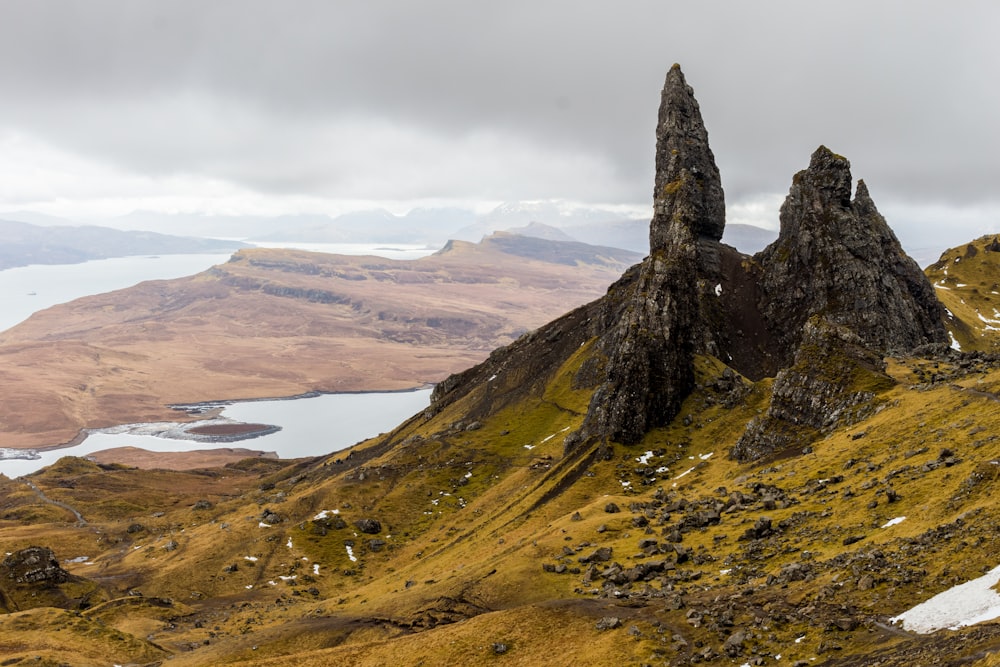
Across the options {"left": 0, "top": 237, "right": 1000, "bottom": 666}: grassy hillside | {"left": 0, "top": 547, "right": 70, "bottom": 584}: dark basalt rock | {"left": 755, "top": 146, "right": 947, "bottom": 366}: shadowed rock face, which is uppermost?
{"left": 755, "top": 146, "right": 947, "bottom": 366}: shadowed rock face

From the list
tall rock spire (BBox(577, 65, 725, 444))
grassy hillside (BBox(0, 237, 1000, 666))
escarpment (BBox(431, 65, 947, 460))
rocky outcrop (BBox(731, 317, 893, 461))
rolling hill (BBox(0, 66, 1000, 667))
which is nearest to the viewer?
grassy hillside (BBox(0, 237, 1000, 666))

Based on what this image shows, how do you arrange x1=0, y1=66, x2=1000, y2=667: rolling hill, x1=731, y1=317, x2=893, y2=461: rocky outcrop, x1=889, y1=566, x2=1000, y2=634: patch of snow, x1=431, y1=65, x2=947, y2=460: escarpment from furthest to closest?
1. x1=431, y1=65, x2=947, y2=460: escarpment
2. x1=731, y1=317, x2=893, y2=461: rocky outcrop
3. x1=0, y1=66, x2=1000, y2=667: rolling hill
4. x1=889, y1=566, x2=1000, y2=634: patch of snow

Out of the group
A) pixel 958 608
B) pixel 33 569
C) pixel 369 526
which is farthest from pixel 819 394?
pixel 33 569

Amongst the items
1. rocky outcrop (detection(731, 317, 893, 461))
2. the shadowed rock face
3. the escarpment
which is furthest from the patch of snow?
the shadowed rock face

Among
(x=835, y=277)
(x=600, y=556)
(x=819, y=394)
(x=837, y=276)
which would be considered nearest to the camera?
(x=600, y=556)

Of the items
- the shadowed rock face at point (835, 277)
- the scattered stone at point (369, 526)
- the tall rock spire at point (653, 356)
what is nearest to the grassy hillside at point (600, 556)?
the scattered stone at point (369, 526)

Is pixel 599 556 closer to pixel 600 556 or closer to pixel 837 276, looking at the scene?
pixel 600 556

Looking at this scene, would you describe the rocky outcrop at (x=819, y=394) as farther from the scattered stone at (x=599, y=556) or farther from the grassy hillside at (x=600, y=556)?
the scattered stone at (x=599, y=556)

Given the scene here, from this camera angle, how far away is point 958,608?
127 feet

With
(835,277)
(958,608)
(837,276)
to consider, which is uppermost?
(837,276)

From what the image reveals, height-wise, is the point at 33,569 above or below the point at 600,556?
below

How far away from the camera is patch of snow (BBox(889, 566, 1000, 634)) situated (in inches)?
1463

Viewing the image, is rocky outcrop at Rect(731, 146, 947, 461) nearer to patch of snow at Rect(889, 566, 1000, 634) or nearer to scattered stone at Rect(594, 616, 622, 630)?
scattered stone at Rect(594, 616, 622, 630)

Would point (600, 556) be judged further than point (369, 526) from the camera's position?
No
